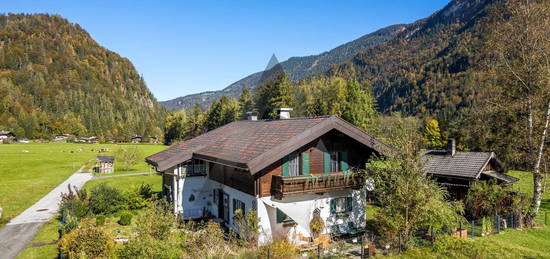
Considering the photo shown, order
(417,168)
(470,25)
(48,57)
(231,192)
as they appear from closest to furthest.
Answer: (417,168), (231,192), (470,25), (48,57)

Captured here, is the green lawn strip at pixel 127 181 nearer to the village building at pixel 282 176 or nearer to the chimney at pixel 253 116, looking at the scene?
the chimney at pixel 253 116

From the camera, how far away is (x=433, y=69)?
126812mm

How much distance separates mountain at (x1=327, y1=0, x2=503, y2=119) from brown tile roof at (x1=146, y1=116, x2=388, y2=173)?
54.5 m

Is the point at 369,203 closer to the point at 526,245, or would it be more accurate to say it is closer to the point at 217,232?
the point at 526,245

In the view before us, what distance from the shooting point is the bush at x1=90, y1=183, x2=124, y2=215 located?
64.4ft

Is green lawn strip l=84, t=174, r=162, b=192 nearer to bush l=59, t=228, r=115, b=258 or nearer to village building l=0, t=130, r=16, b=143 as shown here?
bush l=59, t=228, r=115, b=258

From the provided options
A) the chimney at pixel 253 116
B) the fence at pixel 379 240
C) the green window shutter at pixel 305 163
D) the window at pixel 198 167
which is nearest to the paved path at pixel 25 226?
the window at pixel 198 167

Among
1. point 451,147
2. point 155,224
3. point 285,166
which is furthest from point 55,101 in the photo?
point 451,147

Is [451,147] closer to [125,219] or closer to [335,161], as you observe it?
[335,161]

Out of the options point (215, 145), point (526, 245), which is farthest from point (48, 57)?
point (526, 245)

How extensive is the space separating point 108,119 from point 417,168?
160m

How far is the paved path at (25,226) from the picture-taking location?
1439 cm

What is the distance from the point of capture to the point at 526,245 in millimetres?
14227

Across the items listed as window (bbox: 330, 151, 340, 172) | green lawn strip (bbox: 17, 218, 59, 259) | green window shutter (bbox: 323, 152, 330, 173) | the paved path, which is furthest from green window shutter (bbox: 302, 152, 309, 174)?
the paved path
